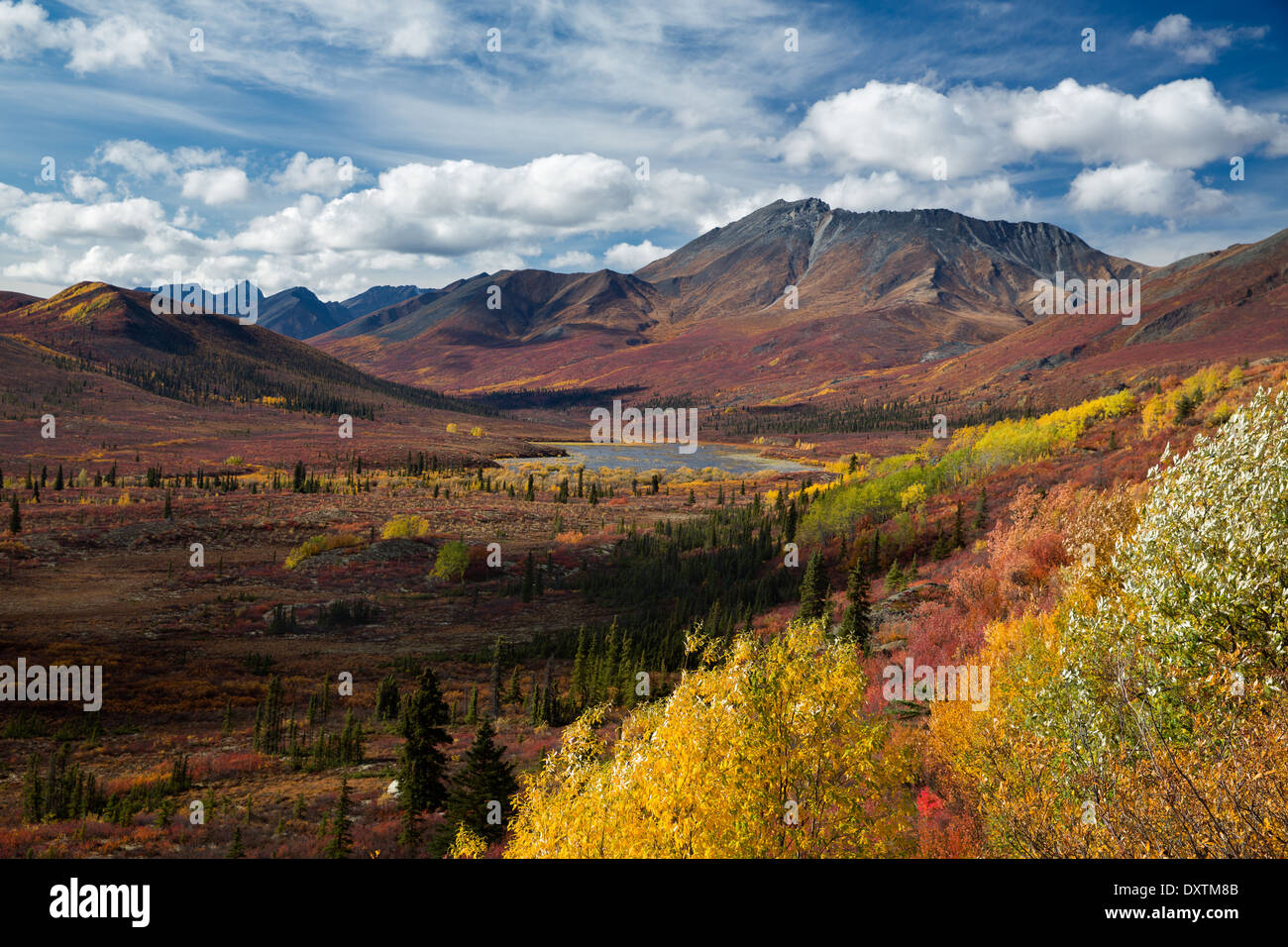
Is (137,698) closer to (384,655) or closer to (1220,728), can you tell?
(384,655)

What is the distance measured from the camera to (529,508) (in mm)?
113938

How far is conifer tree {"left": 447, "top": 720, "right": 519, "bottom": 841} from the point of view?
23.6 meters

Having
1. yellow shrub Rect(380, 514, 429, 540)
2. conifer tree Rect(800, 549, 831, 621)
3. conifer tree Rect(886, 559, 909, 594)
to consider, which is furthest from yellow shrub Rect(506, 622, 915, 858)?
yellow shrub Rect(380, 514, 429, 540)

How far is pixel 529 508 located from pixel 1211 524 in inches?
4174

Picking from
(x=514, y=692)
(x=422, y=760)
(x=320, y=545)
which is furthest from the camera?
(x=320, y=545)

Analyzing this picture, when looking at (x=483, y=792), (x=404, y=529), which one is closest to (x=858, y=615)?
(x=483, y=792)

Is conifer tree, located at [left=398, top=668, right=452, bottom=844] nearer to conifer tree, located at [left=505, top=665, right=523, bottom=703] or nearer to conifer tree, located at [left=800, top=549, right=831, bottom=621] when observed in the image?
conifer tree, located at [left=505, top=665, right=523, bottom=703]

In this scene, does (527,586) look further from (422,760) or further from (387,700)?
(422,760)

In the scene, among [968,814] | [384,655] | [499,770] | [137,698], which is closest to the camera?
[968,814]

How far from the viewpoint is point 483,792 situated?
2392 centimetres

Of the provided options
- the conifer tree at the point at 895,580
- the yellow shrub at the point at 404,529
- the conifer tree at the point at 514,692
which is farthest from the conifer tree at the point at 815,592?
the yellow shrub at the point at 404,529

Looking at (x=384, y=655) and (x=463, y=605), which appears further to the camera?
(x=463, y=605)

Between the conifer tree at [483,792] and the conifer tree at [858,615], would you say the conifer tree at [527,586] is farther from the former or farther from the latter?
the conifer tree at [483,792]

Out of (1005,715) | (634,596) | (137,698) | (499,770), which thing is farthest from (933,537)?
(137,698)
